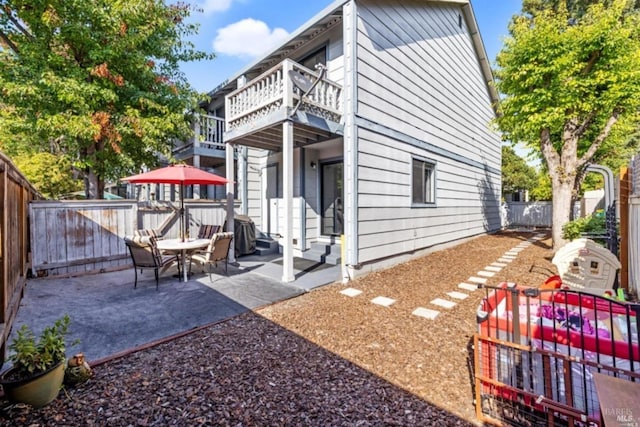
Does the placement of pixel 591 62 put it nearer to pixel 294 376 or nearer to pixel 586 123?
pixel 586 123

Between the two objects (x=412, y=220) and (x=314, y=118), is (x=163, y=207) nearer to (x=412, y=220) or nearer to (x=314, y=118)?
(x=314, y=118)

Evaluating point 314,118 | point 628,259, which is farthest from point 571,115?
point 314,118

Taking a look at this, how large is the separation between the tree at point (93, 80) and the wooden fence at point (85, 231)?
1577mm

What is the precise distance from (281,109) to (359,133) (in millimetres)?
1645

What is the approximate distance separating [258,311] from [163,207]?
4.68m

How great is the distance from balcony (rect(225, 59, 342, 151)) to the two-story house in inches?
0.9

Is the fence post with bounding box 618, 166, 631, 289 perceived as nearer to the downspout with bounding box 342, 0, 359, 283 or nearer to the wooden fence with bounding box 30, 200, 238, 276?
the downspout with bounding box 342, 0, 359, 283

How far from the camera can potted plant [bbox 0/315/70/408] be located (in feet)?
6.84

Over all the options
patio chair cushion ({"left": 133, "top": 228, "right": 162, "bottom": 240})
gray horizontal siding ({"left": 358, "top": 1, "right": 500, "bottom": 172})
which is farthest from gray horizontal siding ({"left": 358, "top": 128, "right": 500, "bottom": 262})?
patio chair cushion ({"left": 133, "top": 228, "right": 162, "bottom": 240})

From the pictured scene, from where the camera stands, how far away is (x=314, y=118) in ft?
18.0

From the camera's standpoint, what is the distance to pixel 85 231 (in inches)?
235

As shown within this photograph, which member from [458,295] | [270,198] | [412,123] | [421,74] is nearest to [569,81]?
[421,74]

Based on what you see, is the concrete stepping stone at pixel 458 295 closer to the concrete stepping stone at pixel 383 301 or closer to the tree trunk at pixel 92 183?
the concrete stepping stone at pixel 383 301

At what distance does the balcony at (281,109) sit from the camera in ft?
17.1
